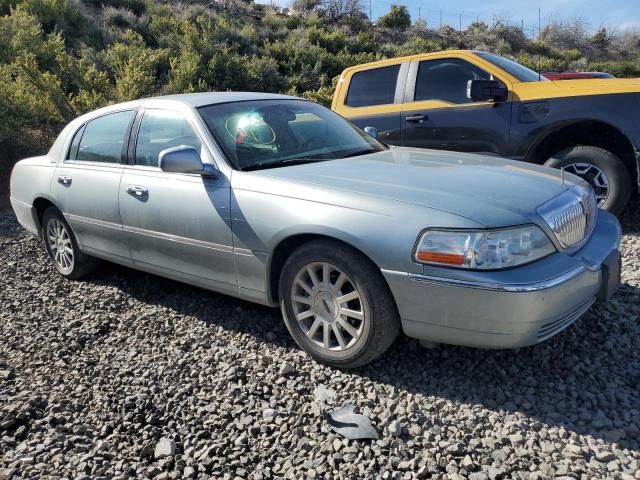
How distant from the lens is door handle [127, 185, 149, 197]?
3941 mm

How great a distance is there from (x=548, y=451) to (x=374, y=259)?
1155mm

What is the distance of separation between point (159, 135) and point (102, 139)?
75cm

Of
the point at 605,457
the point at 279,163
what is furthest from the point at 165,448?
the point at 605,457

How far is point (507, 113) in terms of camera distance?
5.67m

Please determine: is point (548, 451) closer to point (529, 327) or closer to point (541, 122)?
point (529, 327)

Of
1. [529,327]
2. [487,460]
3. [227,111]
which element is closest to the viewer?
[487,460]

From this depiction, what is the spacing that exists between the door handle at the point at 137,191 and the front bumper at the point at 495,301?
76.5 inches

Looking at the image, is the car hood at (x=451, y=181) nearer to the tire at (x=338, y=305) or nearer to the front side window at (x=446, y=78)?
the tire at (x=338, y=305)

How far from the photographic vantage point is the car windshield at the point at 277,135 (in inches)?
146

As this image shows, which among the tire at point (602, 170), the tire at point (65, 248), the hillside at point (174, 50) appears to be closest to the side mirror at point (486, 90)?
the tire at point (602, 170)

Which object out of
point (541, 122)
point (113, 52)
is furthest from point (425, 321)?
point (113, 52)

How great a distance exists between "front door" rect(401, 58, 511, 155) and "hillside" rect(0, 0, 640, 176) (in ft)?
20.0

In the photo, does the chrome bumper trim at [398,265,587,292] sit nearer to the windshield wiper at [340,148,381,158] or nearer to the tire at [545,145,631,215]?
the windshield wiper at [340,148,381,158]

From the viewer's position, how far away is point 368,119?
21.5ft
